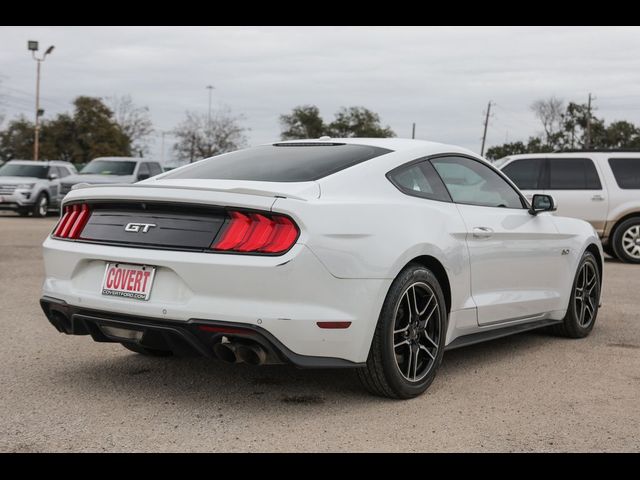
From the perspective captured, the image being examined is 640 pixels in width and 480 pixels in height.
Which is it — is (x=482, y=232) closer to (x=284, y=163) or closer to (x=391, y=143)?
(x=391, y=143)

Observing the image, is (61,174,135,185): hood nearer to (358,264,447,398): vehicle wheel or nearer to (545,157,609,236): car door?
(545,157,609,236): car door

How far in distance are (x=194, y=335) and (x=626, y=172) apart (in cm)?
1211

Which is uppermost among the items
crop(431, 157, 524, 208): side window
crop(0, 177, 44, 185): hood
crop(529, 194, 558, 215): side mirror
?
crop(431, 157, 524, 208): side window

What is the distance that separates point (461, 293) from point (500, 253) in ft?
1.96

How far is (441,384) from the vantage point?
539 cm

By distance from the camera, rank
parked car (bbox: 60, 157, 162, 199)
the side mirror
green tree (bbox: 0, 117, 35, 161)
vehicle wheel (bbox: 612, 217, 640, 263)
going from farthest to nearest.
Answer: green tree (bbox: 0, 117, 35, 161)
parked car (bbox: 60, 157, 162, 199)
vehicle wheel (bbox: 612, 217, 640, 263)
the side mirror

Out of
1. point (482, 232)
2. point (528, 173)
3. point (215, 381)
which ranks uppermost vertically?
point (528, 173)

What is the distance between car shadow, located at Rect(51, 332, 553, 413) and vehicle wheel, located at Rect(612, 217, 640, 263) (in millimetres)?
9424

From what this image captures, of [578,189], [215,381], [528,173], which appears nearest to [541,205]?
[215,381]

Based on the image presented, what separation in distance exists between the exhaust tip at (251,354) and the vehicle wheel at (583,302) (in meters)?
3.43

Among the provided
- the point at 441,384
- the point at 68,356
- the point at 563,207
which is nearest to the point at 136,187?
the point at 68,356

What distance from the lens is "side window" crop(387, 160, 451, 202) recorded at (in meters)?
5.12

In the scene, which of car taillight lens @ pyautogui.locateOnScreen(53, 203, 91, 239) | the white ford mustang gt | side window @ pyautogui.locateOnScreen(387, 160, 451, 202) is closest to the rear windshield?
the white ford mustang gt

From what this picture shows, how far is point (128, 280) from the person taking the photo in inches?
180
